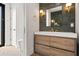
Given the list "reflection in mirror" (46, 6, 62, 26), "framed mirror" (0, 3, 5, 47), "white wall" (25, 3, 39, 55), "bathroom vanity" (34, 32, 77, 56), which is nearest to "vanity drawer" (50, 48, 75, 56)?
"bathroom vanity" (34, 32, 77, 56)

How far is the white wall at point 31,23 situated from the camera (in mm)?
1675

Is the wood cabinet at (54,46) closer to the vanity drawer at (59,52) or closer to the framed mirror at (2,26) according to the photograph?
the vanity drawer at (59,52)

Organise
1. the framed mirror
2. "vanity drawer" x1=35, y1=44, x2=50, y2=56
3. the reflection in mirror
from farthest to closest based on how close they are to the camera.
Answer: the reflection in mirror, "vanity drawer" x1=35, y1=44, x2=50, y2=56, the framed mirror

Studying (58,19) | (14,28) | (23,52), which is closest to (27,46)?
(23,52)

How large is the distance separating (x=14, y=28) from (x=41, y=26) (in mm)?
434

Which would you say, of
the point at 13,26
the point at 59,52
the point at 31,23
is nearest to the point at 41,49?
the point at 59,52

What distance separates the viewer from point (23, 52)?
1.67 meters

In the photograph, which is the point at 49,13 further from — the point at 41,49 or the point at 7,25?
the point at 7,25

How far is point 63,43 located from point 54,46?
15cm

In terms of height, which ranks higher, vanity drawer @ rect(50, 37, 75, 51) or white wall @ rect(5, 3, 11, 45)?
white wall @ rect(5, 3, 11, 45)

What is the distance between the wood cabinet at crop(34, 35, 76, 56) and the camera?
5.51 feet

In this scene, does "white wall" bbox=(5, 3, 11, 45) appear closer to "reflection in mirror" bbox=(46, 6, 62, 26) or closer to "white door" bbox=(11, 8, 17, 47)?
"white door" bbox=(11, 8, 17, 47)

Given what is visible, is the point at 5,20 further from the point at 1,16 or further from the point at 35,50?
the point at 35,50

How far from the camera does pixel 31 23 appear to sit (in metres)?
1.70
